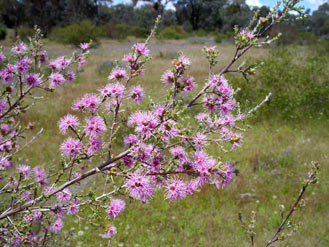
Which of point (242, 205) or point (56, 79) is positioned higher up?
point (56, 79)

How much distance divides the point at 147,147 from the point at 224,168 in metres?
0.41

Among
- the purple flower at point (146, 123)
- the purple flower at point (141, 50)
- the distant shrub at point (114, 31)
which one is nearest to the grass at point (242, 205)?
the purple flower at point (141, 50)

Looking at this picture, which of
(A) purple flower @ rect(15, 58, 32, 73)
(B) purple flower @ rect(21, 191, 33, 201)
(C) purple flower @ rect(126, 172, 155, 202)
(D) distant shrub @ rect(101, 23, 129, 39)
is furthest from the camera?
(D) distant shrub @ rect(101, 23, 129, 39)

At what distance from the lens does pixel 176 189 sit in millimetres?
1514

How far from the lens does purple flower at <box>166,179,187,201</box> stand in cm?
151

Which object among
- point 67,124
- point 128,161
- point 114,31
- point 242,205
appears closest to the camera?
point 128,161

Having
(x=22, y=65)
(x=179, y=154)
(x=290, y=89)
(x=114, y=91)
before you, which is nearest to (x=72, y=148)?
(x=114, y=91)

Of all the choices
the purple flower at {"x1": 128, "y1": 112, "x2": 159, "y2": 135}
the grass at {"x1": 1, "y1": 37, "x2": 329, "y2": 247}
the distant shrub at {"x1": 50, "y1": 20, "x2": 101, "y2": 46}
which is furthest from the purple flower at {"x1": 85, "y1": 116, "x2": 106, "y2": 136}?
the distant shrub at {"x1": 50, "y1": 20, "x2": 101, "y2": 46}

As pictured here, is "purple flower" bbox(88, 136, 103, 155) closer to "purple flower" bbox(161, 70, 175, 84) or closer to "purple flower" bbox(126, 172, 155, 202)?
"purple flower" bbox(126, 172, 155, 202)

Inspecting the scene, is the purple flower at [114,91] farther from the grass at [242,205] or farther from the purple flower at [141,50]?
the grass at [242,205]

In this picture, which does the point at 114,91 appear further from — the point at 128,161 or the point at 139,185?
the point at 139,185

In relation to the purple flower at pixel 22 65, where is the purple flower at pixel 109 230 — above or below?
below

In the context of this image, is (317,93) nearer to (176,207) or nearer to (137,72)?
(176,207)

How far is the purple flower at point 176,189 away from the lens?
59.5 inches
